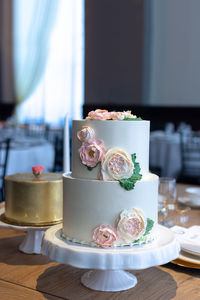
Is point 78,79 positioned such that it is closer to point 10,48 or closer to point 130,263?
point 10,48

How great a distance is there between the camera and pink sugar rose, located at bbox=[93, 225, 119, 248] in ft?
3.10

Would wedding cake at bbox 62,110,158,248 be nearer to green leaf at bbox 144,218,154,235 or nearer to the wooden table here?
green leaf at bbox 144,218,154,235

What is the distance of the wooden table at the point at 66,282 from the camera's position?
0.97m

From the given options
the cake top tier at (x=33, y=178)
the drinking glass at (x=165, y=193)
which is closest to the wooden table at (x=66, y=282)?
the cake top tier at (x=33, y=178)

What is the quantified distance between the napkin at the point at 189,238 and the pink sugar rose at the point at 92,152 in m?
0.42

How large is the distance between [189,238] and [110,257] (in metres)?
0.44

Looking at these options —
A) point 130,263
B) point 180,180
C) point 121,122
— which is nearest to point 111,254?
point 130,263

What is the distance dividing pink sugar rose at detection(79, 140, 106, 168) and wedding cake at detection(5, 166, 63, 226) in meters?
0.26

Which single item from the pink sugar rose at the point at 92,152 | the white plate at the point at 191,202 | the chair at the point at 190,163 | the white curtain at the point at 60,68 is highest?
the white curtain at the point at 60,68

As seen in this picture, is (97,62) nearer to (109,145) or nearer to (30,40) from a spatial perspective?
(30,40)

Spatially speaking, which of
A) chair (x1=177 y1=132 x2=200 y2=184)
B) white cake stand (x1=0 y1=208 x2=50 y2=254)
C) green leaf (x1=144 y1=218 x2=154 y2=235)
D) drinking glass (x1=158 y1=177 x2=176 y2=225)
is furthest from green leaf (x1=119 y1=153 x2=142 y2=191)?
chair (x1=177 y1=132 x2=200 y2=184)

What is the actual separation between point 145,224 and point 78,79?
8629 millimetres

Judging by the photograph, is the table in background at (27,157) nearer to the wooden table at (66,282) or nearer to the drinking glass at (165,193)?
the drinking glass at (165,193)

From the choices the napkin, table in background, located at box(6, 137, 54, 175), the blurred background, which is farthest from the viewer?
the blurred background
